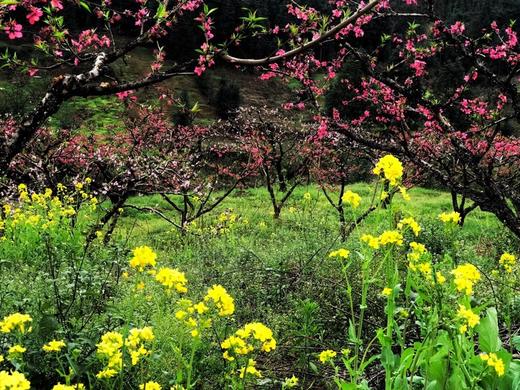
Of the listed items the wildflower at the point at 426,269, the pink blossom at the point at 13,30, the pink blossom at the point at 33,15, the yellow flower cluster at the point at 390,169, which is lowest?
the wildflower at the point at 426,269

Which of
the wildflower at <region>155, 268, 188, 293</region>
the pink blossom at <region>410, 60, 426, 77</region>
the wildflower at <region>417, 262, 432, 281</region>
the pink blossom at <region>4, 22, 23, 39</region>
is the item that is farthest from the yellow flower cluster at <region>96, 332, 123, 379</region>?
the pink blossom at <region>410, 60, 426, 77</region>

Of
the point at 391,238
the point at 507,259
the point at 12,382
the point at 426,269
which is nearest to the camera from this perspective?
the point at 12,382

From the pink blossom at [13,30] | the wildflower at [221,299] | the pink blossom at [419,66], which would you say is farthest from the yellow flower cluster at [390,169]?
the pink blossom at [419,66]

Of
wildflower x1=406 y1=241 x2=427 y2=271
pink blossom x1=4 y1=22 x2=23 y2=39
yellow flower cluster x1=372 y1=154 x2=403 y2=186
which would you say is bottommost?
wildflower x1=406 y1=241 x2=427 y2=271

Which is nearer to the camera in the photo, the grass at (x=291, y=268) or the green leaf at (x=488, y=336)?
the green leaf at (x=488, y=336)

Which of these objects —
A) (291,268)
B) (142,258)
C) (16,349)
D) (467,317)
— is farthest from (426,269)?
(291,268)

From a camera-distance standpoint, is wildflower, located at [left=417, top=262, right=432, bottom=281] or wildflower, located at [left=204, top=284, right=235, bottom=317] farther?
wildflower, located at [left=417, top=262, right=432, bottom=281]

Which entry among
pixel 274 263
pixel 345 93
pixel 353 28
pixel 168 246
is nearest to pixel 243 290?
pixel 274 263

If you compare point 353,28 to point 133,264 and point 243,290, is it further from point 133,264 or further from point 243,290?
point 133,264

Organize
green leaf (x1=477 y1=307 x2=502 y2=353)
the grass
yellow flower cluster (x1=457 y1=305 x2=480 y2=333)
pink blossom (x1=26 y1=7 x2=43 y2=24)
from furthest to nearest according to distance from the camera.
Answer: the grass, pink blossom (x1=26 y1=7 x2=43 y2=24), green leaf (x1=477 y1=307 x2=502 y2=353), yellow flower cluster (x1=457 y1=305 x2=480 y2=333)

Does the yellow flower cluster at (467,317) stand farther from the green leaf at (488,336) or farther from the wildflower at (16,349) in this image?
the wildflower at (16,349)

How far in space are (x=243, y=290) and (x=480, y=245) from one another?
21.9 ft

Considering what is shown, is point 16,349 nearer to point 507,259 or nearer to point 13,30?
point 13,30

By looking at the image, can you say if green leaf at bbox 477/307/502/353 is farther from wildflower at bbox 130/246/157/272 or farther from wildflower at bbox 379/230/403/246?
wildflower at bbox 130/246/157/272
